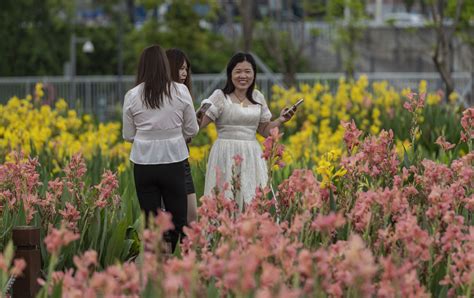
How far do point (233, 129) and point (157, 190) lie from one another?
888 mm

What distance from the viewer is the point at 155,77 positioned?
7.50 m

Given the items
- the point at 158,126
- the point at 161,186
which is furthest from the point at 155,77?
the point at 161,186

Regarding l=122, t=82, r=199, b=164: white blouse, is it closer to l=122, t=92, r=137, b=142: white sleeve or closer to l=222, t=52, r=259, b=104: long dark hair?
l=122, t=92, r=137, b=142: white sleeve

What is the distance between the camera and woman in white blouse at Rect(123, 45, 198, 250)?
753cm

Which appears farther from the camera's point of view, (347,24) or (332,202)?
(347,24)

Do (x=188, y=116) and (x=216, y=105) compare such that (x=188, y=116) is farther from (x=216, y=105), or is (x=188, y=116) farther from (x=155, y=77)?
(x=216, y=105)

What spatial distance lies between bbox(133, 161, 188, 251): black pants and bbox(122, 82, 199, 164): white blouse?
45 mm

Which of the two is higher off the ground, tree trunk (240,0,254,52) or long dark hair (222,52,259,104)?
long dark hair (222,52,259,104)

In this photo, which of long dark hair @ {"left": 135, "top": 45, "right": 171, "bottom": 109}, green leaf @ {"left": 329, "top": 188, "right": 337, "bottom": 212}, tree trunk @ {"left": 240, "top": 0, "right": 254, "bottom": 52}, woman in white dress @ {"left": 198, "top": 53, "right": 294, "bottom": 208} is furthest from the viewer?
tree trunk @ {"left": 240, "top": 0, "right": 254, "bottom": 52}

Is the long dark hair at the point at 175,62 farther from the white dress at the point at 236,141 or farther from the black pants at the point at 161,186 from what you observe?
the black pants at the point at 161,186

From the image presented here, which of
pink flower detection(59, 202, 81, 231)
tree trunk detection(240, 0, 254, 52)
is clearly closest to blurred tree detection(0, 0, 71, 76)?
tree trunk detection(240, 0, 254, 52)

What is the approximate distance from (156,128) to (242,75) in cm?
99

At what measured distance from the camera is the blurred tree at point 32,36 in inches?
1527

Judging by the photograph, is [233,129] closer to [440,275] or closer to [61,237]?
[440,275]
